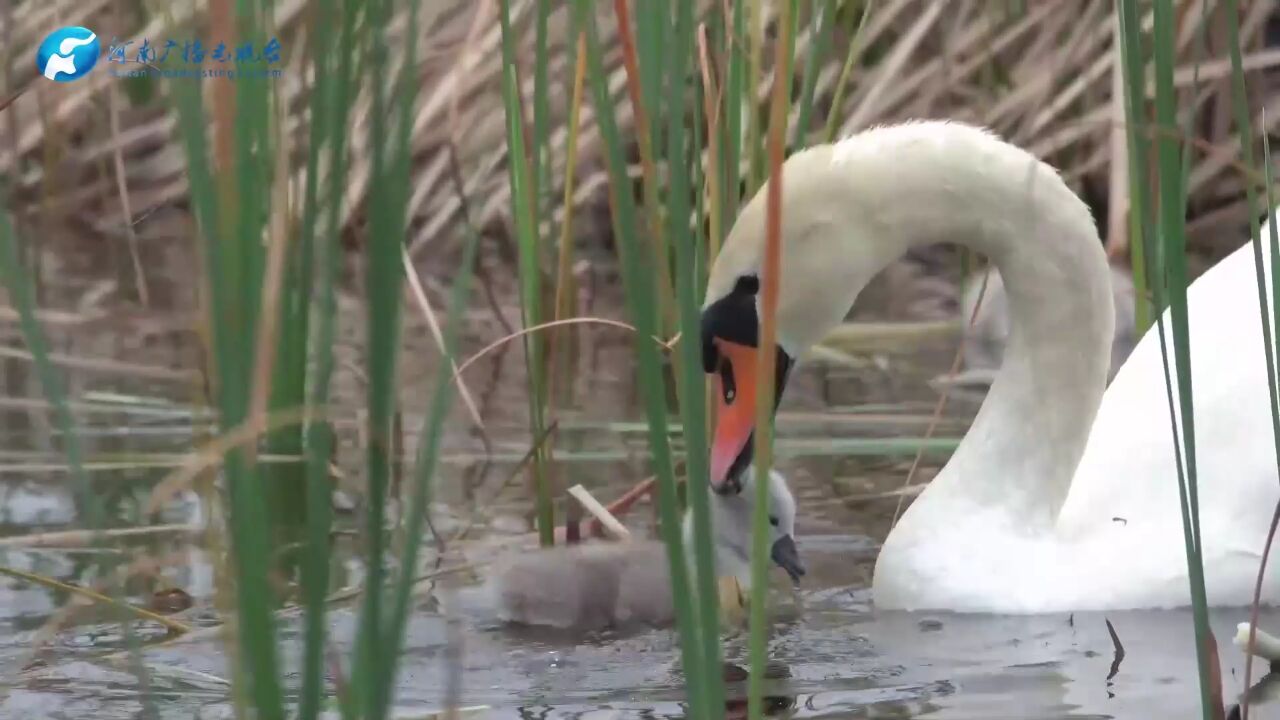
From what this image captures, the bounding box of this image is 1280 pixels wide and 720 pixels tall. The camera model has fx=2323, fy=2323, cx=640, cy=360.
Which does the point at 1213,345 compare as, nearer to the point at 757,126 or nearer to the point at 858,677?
the point at 757,126

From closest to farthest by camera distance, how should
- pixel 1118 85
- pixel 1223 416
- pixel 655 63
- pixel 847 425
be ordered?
1. pixel 655 63
2. pixel 1223 416
3. pixel 847 425
4. pixel 1118 85

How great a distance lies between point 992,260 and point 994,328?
247cm

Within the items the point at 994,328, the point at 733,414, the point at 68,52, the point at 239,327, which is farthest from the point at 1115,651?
the point at 68,52

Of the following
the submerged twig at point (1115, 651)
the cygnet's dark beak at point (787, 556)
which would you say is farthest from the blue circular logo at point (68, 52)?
the submerged twig at point (1115, 651)

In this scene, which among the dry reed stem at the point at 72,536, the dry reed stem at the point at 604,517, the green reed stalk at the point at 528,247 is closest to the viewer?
the dry reed stem at the point at 72,536

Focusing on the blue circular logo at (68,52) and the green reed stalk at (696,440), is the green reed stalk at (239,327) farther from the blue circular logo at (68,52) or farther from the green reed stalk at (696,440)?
the blue circular logo at (68,52)

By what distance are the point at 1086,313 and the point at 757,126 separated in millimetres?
628

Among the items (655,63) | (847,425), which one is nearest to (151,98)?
(847,425)

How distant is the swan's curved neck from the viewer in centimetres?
368

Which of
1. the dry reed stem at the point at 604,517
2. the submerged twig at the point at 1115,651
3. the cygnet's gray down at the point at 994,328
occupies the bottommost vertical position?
the submerged twig at the point at 1115,651

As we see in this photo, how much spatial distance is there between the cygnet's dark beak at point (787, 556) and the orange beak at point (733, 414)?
12 cm

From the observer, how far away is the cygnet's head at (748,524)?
3529 millimetres

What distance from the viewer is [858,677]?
303 cm

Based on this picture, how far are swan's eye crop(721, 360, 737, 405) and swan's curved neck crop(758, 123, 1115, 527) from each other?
0.65 ft
